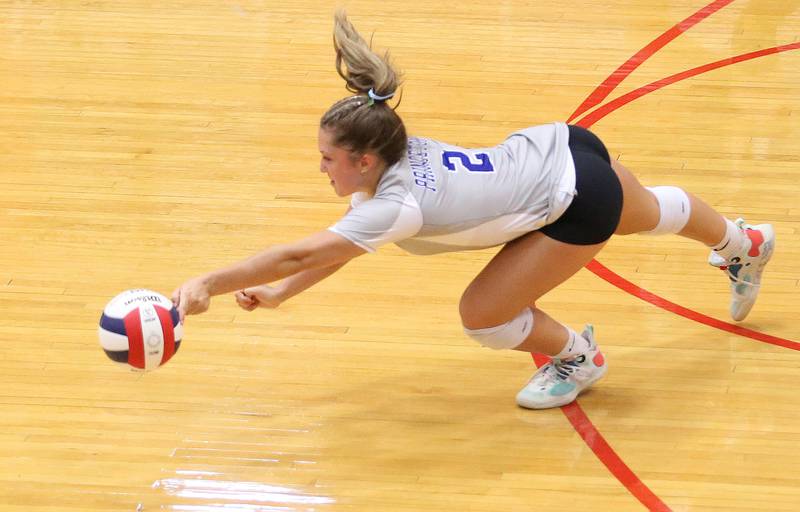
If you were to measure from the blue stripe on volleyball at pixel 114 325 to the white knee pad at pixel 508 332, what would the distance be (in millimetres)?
1219

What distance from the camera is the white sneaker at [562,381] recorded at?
4.28m

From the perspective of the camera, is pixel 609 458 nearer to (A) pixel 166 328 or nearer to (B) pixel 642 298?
(B) pixel 642 298

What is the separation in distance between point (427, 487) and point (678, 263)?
185 centimetres

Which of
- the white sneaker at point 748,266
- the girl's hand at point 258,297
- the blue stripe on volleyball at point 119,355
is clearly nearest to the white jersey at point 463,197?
the girl's hand at point 258,297

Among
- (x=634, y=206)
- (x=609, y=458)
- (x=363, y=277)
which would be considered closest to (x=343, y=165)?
(x=634, y=206)

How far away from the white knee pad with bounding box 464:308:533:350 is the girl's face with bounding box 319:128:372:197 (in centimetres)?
69

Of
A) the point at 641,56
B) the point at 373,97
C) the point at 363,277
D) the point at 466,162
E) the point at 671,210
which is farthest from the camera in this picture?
the point at 641,56

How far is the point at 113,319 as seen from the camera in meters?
3.55

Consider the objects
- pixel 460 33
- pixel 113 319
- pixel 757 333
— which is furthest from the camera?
pixel 460 33

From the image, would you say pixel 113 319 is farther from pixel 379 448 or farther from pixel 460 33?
pixel 460 33

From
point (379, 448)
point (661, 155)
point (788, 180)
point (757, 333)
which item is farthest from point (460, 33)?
point (379, 448)

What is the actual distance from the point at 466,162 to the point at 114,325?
48.4 inches

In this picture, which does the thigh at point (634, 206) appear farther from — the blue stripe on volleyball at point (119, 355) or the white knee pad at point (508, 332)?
the blue stripe on volleyball at point (119, 355)

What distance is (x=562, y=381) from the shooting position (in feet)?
14.1
